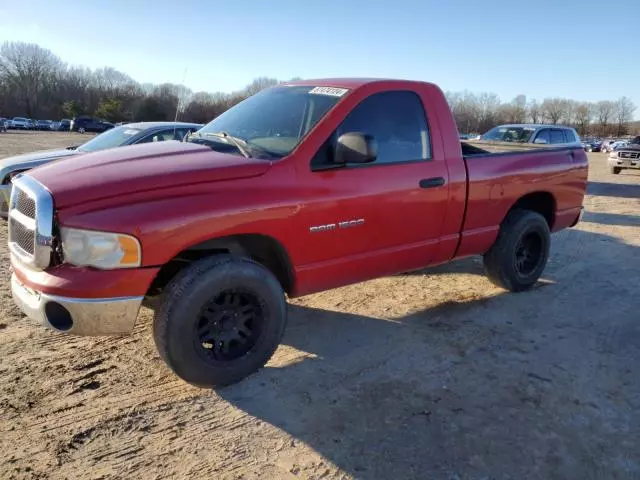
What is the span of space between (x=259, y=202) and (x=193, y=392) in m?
1.29

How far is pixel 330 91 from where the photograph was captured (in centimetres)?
389

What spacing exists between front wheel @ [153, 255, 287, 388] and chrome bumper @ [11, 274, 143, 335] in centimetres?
→ 20

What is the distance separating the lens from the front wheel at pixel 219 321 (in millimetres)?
2963

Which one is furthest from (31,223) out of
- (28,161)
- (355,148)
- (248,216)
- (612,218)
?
(612,218)

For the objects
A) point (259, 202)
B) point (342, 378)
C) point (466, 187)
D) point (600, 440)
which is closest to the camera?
point (600, 440)

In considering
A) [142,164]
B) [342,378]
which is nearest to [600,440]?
[342,378]

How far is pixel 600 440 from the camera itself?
283cm

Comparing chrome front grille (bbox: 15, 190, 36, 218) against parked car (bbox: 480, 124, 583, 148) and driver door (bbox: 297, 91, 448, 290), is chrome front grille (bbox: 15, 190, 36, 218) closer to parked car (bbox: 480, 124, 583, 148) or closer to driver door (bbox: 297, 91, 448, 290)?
driver door (bbox: 297, 91, 448, 290)

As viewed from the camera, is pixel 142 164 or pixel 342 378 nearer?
pixel 142 164

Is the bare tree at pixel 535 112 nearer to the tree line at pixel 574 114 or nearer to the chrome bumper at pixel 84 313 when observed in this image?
the tree line at pixel 574 114

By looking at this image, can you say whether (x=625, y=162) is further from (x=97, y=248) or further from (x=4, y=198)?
(x=97, y=248)

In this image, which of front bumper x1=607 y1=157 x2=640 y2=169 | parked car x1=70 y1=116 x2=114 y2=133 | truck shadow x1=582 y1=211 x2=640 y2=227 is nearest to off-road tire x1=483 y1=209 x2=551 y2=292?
truck shadow x1=582 y1=211 x2=640 y2=227

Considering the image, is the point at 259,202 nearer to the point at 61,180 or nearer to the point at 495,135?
the point at 61,180

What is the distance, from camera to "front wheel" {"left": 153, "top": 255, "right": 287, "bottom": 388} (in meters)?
2.96
